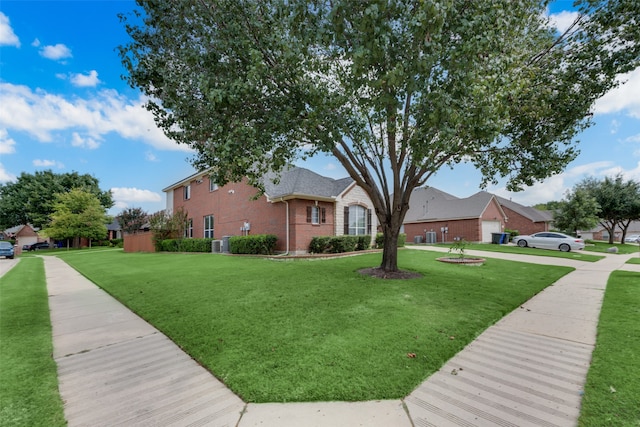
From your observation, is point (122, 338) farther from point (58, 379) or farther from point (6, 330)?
point (6, 330)

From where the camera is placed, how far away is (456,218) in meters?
30.5

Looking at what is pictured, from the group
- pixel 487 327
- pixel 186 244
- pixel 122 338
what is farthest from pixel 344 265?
pixel 186 244

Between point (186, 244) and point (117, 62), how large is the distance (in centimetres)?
1687

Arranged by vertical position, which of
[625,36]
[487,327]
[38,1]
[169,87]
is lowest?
[487,327]

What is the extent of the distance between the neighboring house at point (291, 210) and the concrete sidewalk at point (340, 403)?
1169 cm

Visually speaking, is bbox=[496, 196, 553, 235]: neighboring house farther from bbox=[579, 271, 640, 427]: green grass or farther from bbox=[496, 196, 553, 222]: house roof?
bbox=[579, 271, 640, 427]: green grass

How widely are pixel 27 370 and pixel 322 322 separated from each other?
3.81m

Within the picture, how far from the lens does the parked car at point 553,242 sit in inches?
895

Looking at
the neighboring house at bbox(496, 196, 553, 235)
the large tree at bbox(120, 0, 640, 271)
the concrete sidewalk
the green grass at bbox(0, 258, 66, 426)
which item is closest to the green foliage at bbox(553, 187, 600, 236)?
the neighboring house at bbox(496, 196, 553, 235)

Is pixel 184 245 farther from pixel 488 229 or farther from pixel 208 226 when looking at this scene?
pixel 488 229

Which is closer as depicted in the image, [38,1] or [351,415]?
[351,415]

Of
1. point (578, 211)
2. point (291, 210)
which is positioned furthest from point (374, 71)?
point (578, 211)

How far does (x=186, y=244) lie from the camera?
23.0m

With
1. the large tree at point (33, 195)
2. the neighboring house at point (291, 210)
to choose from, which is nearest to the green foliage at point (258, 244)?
the neighboring house at point (291, 210)
